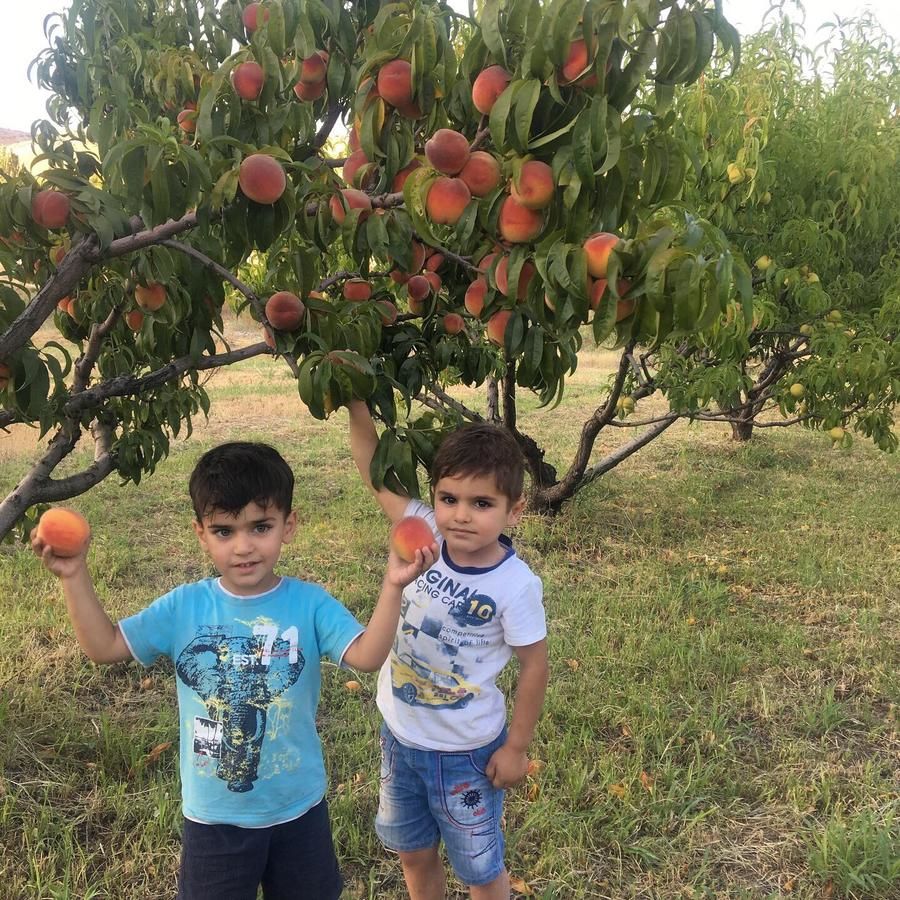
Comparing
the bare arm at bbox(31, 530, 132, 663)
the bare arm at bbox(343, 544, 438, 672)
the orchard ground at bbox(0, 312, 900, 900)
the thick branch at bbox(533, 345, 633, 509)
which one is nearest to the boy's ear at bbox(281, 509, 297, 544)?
the bare arm at bbox(343, 544, 438, 672)

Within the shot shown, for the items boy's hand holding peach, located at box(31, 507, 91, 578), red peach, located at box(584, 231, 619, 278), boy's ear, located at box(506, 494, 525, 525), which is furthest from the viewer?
boy's ear, located at box(506, 494, 525, 525)

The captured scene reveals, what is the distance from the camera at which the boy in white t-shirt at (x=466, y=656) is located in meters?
1.67

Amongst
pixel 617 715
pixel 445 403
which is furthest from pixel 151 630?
pixel 445 403

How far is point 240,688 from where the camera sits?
1.54 meters

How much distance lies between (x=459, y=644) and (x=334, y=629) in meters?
0.34

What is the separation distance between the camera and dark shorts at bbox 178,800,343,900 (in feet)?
5.09

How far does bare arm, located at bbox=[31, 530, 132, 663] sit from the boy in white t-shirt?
585mm

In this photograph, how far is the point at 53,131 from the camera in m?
2.63

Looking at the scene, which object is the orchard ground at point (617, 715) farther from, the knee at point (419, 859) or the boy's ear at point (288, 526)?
the boy's ear at point (288, 526)

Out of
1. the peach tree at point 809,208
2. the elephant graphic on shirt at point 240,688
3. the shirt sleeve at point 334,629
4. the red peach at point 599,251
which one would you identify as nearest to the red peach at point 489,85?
the red peach at point 599,251

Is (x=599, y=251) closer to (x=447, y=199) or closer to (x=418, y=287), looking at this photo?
(x=447, y=199)

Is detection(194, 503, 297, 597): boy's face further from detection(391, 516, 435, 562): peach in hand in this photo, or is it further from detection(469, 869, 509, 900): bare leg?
detection(469, 869, 509, 900): bare leg

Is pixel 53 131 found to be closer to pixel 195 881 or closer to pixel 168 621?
pixel 168 621

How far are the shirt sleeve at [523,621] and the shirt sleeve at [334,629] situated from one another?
347mm
